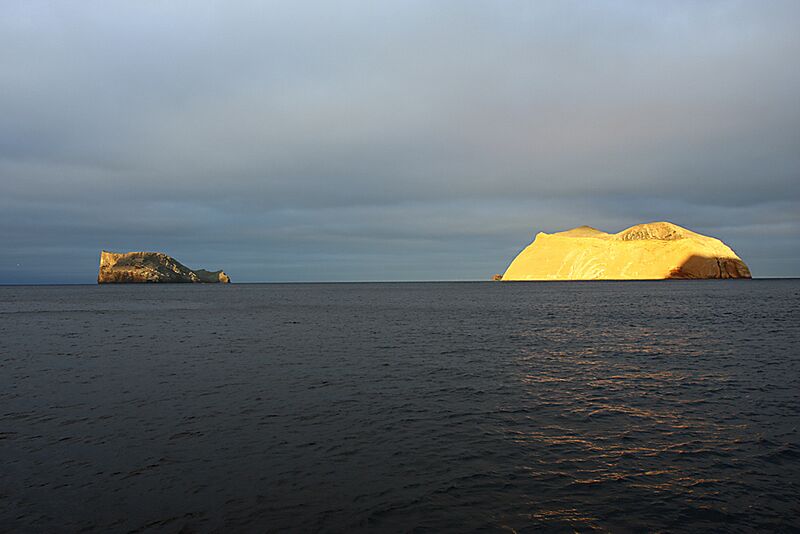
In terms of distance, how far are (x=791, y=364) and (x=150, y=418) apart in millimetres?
32800

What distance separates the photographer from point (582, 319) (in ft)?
197

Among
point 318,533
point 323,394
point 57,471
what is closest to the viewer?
point 318,533

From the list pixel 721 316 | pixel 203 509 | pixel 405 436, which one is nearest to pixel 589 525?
pixel 405 436

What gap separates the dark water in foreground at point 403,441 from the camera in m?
10.6

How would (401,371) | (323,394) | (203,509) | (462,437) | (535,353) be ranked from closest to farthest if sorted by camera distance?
(203,509)
(462,437)
(323,394)
(401,371)
(535,353)

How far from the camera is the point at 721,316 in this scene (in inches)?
2367

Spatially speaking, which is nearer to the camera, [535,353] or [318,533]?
[318,533]

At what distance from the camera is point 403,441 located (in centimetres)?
1524

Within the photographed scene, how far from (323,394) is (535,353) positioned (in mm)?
17051

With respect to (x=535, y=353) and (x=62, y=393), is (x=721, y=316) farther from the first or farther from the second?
(x=62, y=393)

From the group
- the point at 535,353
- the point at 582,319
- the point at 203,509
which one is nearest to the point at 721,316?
the point at 582,319

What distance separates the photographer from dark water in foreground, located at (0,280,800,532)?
10.6 metres

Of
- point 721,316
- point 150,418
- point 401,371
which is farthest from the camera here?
point 721,316

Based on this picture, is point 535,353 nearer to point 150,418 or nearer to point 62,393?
point 150,418
